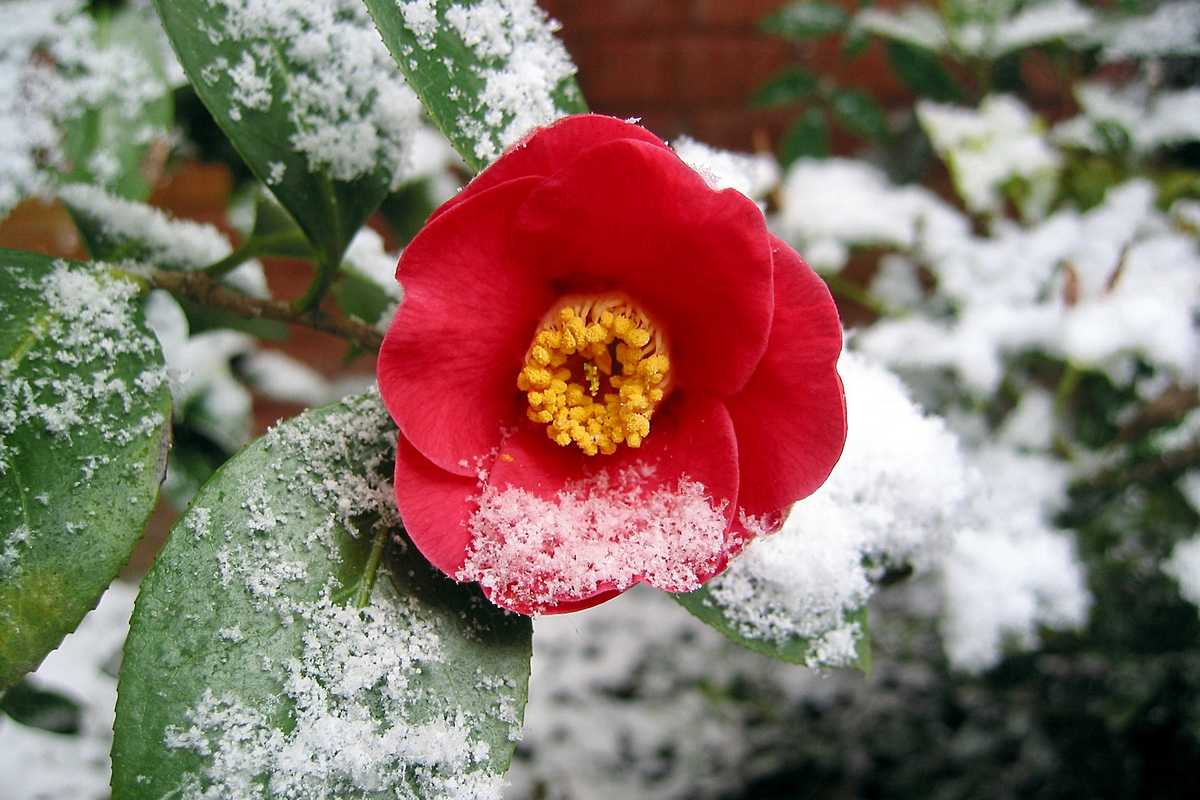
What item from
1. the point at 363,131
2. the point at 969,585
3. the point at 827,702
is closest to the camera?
the point at 363,131

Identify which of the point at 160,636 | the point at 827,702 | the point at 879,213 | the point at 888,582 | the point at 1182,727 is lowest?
the point at 827,702

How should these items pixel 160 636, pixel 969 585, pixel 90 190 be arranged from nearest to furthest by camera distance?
pixel 160 636 < pixel 90 190 < pixel 969 585

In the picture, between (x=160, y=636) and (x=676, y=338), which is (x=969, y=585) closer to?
(x=676, y=338)

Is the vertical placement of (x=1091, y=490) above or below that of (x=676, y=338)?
below

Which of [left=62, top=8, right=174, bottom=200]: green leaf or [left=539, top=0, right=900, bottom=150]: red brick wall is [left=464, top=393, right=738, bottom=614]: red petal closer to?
[left=62, top=8, right=174, bottom=200]: green leaf

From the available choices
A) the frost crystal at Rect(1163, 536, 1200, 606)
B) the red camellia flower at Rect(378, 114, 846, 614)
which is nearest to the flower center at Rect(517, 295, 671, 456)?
the red camellia flower at Rect(378, 114, 846, 614)

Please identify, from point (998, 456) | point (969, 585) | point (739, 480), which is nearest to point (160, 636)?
point (739, 480)
